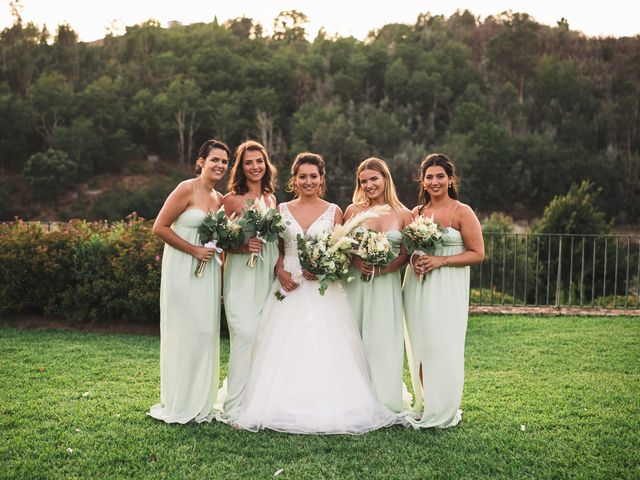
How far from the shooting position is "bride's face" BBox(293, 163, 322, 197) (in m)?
5.52

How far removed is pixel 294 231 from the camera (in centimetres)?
554

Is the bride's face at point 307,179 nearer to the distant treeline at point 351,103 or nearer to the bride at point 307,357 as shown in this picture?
the bride at point 307,357

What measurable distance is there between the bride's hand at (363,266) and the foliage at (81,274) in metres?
5.12

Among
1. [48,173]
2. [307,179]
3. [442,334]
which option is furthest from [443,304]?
[48,173]

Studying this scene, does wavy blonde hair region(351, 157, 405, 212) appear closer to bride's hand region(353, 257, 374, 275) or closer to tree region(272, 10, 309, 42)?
bride's hand region(353, 257, 374, 275)

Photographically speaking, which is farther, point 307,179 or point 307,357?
point 307,179

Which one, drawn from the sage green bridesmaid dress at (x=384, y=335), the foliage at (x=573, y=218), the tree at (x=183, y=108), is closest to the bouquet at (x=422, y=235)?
the sage green bridesmaid dress at (x=384, y=335)

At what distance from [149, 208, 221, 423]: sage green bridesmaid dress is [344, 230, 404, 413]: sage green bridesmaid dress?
52.6 inches

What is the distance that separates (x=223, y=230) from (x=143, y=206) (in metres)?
39.5

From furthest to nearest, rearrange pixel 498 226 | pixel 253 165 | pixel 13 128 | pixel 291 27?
pixel 291 27 → pixel 13 128 → pixel 498 226 → pixel 253 165

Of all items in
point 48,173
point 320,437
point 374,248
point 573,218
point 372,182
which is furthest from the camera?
point 48,173

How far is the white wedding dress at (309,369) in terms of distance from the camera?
5074 mm

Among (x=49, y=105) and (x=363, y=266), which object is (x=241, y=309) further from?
(x=49, y=105)

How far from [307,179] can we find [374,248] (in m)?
0.96
